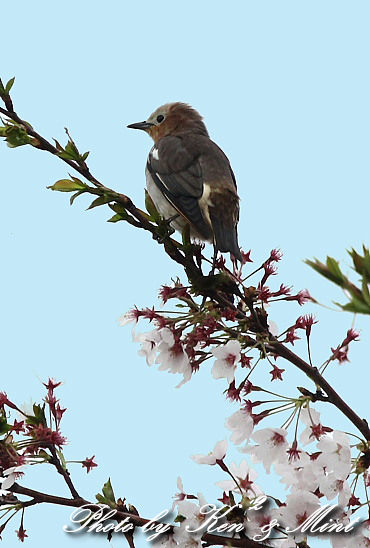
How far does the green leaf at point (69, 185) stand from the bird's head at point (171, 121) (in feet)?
12.3

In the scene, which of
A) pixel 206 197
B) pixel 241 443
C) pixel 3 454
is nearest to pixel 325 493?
pixel 241 443

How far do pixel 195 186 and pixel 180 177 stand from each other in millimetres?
207

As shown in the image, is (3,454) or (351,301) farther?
(3,454)

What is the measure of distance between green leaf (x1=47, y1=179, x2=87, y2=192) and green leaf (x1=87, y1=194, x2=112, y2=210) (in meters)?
0.07

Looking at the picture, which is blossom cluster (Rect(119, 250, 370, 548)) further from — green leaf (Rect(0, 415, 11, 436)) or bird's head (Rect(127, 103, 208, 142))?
bird's head (Rect(127, 103, 208, 142))

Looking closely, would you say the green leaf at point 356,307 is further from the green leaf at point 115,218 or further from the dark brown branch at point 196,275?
the green leaf at point 115,218

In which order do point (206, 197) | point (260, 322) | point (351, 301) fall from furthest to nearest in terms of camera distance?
1. point (206, 197)
2. point (260, 322)
3. point (351, 301)

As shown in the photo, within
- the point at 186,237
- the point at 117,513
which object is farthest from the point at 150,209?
the point at 117,513

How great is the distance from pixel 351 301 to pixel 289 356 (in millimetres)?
1116

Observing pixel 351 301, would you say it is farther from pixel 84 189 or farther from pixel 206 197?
pixel 206 197

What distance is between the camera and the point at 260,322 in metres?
2.58

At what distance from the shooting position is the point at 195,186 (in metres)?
4.86

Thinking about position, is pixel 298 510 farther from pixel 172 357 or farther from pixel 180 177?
pixel 180 177

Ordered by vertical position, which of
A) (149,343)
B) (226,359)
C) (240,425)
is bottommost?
(240,425)
